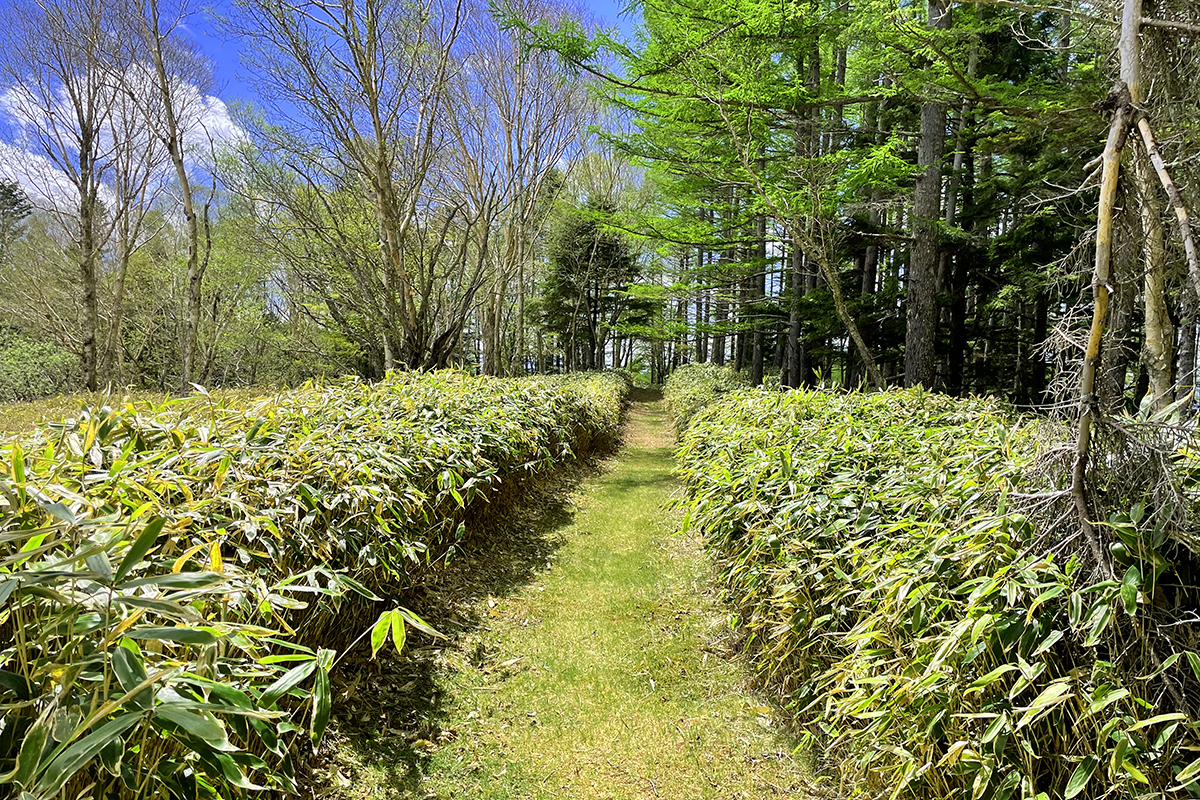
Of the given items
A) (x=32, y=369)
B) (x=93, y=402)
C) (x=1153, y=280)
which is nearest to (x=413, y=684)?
(x=93, y=402)

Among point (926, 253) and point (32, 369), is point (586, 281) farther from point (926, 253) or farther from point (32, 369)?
point (32, 369)

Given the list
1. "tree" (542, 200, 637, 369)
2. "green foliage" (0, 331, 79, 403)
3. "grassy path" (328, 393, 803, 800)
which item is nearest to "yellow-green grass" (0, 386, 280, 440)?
"grassy path" (328, 393, 803, 800)

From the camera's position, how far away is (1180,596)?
1333 millimetres

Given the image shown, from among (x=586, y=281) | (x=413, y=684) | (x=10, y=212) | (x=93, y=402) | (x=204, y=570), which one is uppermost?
(x=10, y=212)

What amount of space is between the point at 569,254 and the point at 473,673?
61.5 ft

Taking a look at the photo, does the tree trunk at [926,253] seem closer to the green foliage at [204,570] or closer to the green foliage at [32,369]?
the green foliage at [204,570]

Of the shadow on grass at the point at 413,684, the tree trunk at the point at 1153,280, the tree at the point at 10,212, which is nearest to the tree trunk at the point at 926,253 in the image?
the tree trunk at the point at 1153,280

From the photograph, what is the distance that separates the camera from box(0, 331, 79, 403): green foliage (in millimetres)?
13836

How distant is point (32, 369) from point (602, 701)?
19.2m

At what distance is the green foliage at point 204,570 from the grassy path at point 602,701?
0.62m

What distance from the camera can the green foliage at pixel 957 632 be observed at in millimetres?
1293

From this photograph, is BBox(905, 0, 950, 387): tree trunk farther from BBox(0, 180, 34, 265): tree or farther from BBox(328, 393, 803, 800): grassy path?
BBox(0, 180, 34, 265): tree

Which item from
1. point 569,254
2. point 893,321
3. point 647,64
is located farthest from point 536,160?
point 569,254

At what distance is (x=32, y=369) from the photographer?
14.5 m
